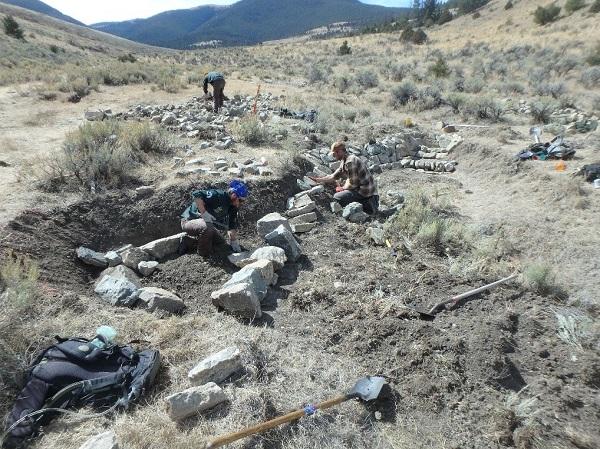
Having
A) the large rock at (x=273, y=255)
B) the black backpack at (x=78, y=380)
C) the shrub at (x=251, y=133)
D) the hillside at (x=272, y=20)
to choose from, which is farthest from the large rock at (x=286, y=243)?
the hillside at (x=272, y=20)

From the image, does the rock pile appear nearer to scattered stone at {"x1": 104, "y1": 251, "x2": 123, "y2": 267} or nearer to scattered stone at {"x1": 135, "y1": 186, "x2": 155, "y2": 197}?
scattered stone at {"x1": 135, "y1": 186, "x2": 155, "y2": 197}

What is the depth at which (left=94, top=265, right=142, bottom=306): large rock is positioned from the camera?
445 cm

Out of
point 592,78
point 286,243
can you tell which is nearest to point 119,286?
point 286,243

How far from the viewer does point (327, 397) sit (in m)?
3.43

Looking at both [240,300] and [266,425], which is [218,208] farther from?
[266,425]

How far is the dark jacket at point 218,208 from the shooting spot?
18.8ft

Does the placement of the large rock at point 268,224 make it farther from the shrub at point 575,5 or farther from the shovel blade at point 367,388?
the shrub at point 575,5

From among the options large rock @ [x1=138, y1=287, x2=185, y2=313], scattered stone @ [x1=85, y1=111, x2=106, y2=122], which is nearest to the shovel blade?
large rock @ [x1=138, y1=287, x2=185, y2=313]

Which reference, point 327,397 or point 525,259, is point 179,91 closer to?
point 525,259

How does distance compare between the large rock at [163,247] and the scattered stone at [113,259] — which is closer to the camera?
the scattered stone at [113,259]

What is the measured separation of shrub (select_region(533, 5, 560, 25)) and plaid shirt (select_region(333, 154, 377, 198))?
30.1 metres

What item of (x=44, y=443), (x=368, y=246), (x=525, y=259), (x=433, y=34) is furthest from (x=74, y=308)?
(x=433, y=34)

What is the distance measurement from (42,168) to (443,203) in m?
7.05

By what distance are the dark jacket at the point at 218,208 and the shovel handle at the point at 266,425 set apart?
3.14m
